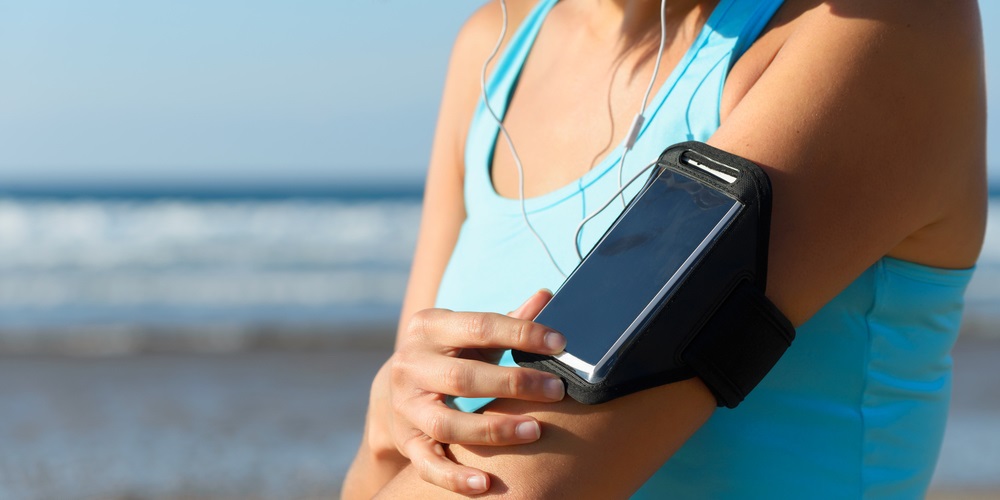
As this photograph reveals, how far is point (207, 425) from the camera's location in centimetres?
Result: 547

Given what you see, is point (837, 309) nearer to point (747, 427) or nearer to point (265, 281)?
point (747, 427)

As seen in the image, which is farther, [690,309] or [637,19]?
[637,19]

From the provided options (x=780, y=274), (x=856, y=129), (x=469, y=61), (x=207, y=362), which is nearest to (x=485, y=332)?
(x=780, y=274)

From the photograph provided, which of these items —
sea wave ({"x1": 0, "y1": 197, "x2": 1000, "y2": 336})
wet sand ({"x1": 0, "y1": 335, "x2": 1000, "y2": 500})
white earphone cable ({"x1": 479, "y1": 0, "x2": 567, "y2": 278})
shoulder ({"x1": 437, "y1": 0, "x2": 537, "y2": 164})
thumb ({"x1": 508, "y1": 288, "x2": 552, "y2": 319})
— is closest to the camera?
thumb ({"x1": 508, "y1": 288, "x2": 552, "y2": 319})

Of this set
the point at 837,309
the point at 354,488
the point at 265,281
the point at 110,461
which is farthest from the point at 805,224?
the point at 265,281

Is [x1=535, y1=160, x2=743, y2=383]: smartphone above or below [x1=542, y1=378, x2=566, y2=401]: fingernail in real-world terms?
above

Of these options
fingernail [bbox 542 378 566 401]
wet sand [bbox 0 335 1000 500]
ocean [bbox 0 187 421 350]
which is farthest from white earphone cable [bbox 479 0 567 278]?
ocean [bbox 0 187 421 350]

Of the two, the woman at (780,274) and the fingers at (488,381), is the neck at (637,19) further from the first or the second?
the fingers at (488,381)

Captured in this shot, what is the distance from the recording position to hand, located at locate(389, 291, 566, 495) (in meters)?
0.86

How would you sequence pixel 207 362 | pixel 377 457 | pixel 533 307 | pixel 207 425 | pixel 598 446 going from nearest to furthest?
pixel 598 446
pixel 533 307
pixel 377 457
pixel 207 425
pixel 207 362

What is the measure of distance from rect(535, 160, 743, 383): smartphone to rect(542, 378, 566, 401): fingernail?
20mm

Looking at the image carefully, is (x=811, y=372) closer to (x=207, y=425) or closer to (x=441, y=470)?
(x=441, y=470)

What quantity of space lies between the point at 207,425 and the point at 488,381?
16.3 ft

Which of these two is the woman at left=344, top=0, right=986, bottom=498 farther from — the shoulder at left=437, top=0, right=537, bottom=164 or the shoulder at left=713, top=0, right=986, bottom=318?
the shoulder at left=437, top=0, right=537, bottom=164
